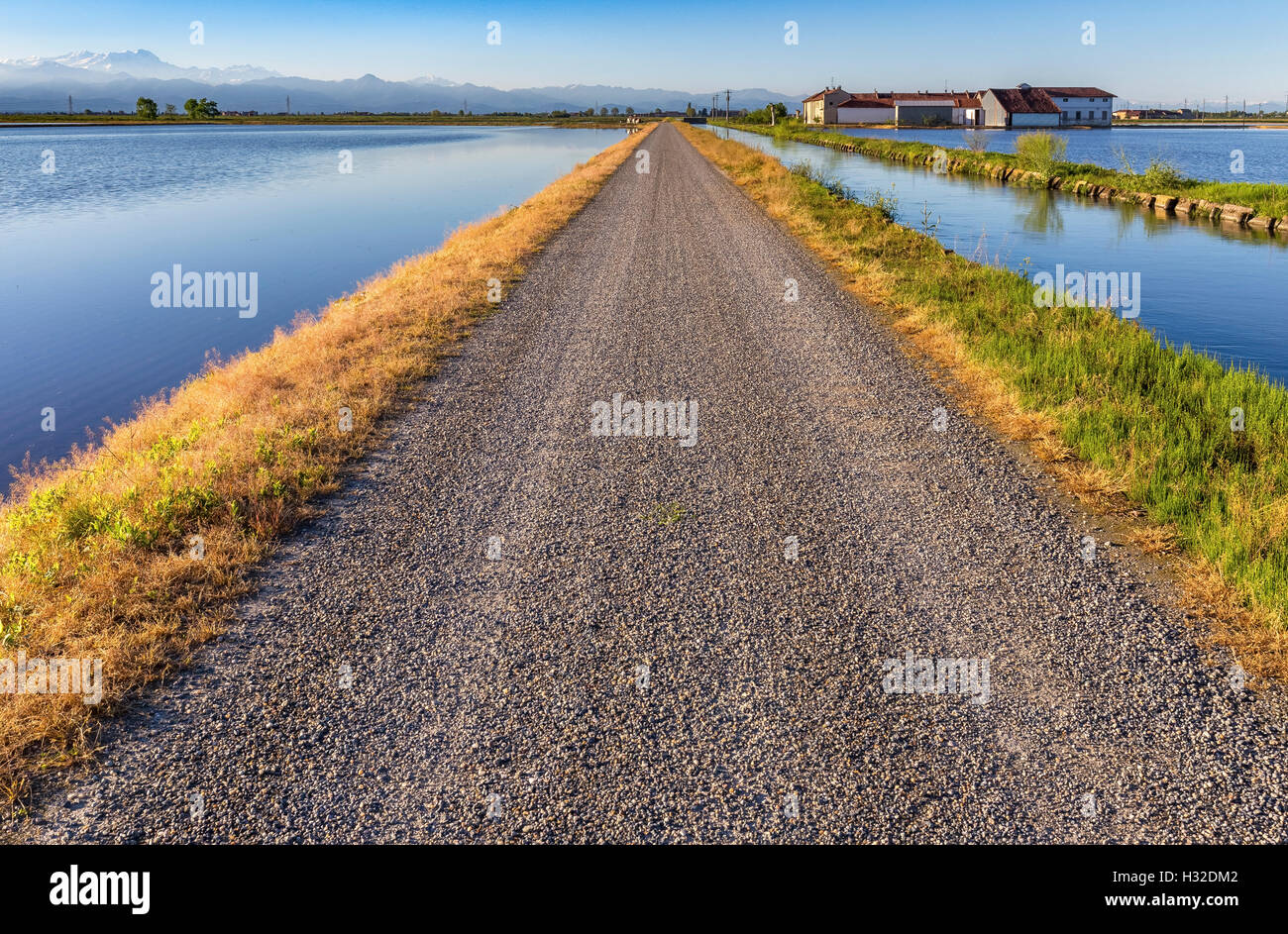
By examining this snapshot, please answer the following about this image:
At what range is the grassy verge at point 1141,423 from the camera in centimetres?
516

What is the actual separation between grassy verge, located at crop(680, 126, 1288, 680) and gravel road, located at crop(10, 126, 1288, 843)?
0.41 m

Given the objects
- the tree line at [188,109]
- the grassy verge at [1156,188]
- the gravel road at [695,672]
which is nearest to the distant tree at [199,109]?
the tree line at [188,109]

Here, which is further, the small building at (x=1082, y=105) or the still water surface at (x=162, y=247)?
the small building at (x=1082, y=105)

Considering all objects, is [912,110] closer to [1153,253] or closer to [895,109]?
[895,109]

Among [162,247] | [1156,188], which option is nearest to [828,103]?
[1156,188]

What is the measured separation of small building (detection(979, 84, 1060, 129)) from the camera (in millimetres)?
101812

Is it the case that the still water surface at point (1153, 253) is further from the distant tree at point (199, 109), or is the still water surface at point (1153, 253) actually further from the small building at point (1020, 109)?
the distant tree at point (199, 109)

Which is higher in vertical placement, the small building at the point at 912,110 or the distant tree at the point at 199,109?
the distant tree at the point at 199,109

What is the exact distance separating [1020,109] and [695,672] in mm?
118220

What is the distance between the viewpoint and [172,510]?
617cm

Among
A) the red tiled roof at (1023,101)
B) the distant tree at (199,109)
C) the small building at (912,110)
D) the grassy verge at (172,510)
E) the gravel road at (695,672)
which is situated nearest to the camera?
the gravel road at (695,672)

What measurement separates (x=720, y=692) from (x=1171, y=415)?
6.03 metres

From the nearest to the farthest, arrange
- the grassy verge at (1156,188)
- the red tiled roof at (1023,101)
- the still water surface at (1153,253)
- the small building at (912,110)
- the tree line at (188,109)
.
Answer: the still water surface at (1153,253) < the grassy verge at (1156,188) < the red tiled roof at (1023,101) < the small building at (912,110) < the tree line at (188,109)
